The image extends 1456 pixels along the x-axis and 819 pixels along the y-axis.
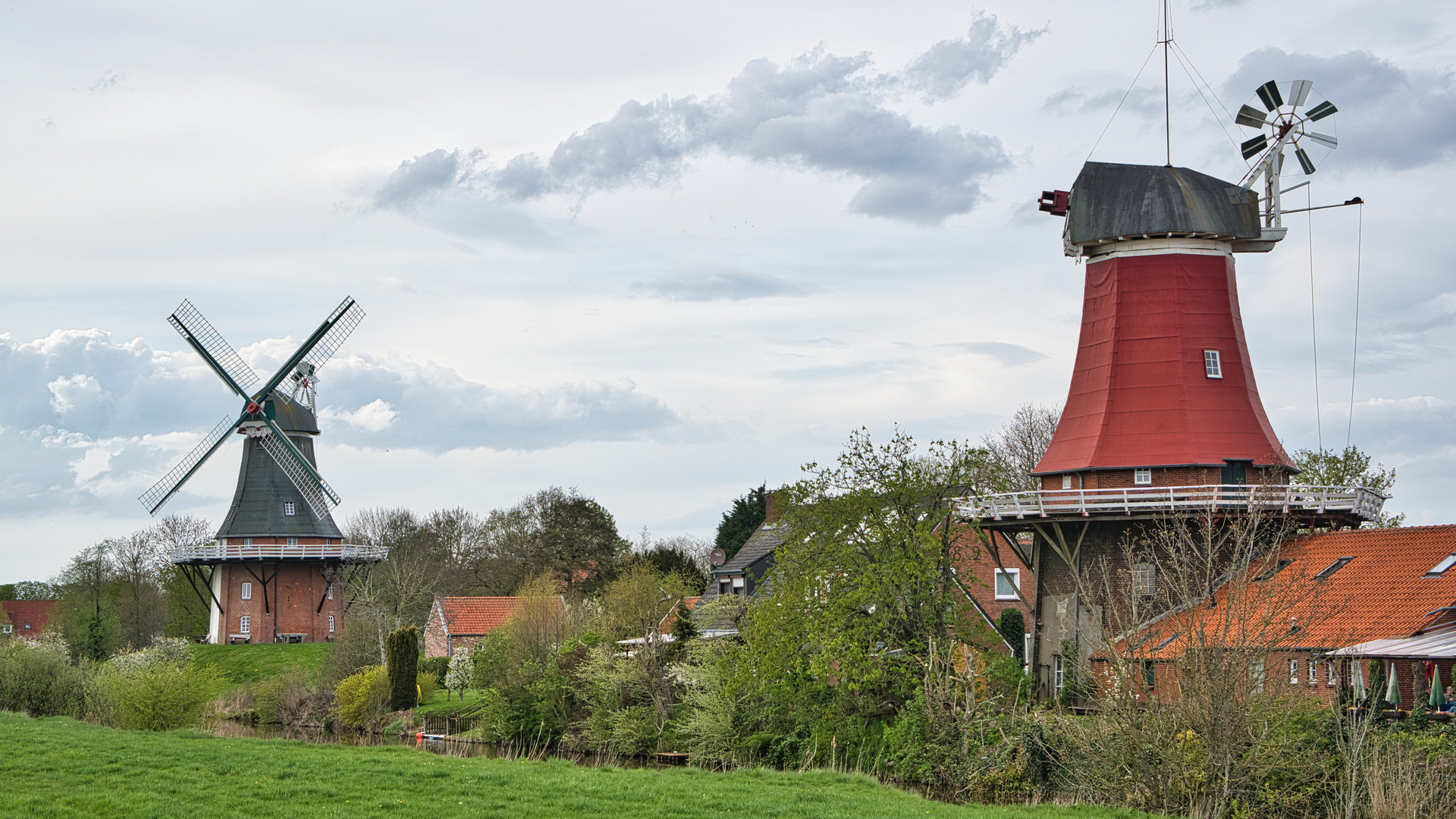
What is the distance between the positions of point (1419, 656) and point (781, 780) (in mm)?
8956

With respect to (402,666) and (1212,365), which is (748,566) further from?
(1212,365)

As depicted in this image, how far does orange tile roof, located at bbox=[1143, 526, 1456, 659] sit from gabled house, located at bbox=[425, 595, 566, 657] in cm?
2710

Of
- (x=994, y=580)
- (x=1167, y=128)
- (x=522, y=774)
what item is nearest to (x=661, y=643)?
(x=994, y=580)

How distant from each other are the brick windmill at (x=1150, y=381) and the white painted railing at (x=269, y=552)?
101 ft

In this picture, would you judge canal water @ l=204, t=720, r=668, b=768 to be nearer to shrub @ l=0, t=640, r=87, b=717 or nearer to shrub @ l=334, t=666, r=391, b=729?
shrub @ l=334, t=666, r=391, b=729

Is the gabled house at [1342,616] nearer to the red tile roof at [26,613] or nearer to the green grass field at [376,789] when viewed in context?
the green grass field at [376,789]

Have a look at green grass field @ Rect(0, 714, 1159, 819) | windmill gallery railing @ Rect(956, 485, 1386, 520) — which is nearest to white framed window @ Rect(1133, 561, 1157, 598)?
windmill gallery railing @ Rect(956, 485, 1386, 520)

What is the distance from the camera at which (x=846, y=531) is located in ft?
87.9

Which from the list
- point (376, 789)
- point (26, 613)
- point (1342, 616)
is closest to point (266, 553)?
point (26, 613)

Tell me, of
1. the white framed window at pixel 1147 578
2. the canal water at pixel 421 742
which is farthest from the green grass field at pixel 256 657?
the white framed window at pixel 1147 578

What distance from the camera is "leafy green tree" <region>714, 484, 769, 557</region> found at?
53.0 meters

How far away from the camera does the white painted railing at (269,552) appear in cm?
5141

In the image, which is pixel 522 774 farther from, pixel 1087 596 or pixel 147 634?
pixel 147 634

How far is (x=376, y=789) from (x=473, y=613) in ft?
105
